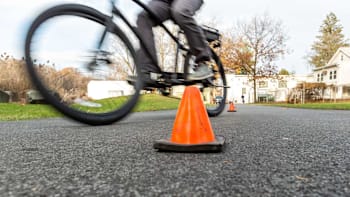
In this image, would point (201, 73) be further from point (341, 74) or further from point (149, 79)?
point (341, 74)

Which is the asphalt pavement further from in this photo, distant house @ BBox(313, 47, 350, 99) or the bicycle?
distant house @ BBox(313, 47, 350, 99)

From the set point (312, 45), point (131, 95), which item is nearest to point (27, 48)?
point (131, 95)

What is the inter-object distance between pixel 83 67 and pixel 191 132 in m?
1.01

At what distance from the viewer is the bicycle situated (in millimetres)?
1677

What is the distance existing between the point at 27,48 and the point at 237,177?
1.40 m

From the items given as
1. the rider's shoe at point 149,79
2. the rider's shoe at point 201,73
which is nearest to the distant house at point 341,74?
the rider's shoe at point 201,73

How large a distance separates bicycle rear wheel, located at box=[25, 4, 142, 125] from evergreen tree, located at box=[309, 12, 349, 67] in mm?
46157

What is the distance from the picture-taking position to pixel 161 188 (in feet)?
3.02

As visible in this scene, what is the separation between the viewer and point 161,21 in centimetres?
248

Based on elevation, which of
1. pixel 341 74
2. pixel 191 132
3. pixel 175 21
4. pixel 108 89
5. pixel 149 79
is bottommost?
pixel 191 132

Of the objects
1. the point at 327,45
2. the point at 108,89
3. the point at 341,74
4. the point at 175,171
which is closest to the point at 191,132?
the point at 175,171

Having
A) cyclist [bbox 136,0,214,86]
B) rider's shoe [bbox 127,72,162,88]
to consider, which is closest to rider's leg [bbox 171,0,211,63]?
cyclist [bbox 136,0,214,86]

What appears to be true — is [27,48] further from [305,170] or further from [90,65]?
[305,170]

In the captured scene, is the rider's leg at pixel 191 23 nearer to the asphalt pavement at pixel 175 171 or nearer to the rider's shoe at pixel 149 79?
the rider's shoe at pixel 149 79
